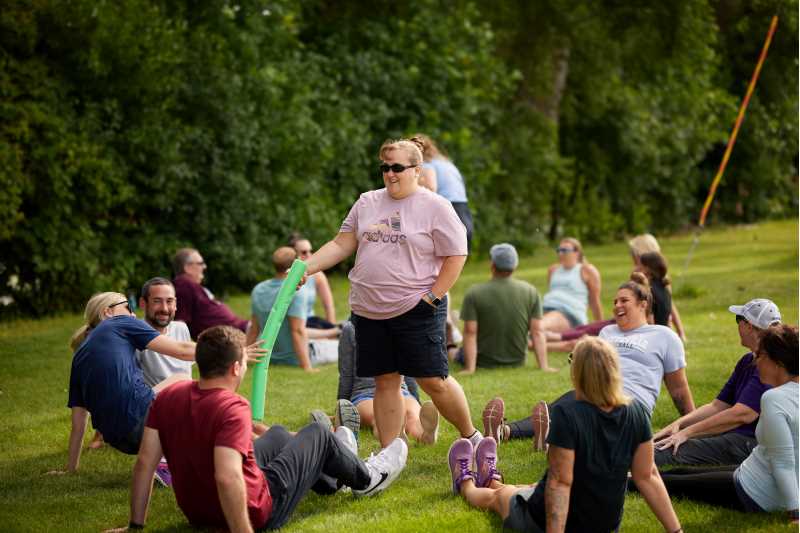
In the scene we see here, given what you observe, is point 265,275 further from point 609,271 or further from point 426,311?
point 426,311

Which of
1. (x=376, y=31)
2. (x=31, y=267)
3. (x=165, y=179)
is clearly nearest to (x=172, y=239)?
(x=165, y=179)

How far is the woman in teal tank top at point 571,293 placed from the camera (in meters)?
13.0

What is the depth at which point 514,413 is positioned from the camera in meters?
8.91

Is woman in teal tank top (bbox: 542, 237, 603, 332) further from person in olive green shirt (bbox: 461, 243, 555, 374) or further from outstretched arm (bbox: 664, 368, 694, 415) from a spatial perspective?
outstretched arm (bbox: 664, 368, 694, 415)

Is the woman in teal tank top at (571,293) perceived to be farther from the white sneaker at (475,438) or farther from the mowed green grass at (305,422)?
the white sneaker at (475,438)

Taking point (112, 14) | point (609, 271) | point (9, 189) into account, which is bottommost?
point (609, 271)

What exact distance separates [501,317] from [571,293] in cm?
245

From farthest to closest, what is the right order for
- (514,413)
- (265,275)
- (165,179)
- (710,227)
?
(710,227) → (265,275) → (165,179) → (514,413)

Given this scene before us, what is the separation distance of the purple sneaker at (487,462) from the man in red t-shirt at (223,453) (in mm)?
818

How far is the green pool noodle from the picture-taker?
22.6ft

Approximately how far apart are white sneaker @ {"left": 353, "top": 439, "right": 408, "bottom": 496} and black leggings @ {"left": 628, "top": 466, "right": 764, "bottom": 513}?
4.31 ft

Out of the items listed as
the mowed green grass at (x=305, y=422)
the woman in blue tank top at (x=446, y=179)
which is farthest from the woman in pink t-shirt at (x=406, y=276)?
the woman in blue tank top at (x=446, y=179)

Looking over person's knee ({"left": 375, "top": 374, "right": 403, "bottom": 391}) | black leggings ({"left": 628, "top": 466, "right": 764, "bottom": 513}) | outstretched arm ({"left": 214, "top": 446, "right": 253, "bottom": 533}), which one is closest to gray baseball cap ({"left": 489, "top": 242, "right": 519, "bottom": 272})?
person's knee ({"left": 375, "top": 374, "right": 403, "bottom": 391})

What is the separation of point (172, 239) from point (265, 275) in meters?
1.99
